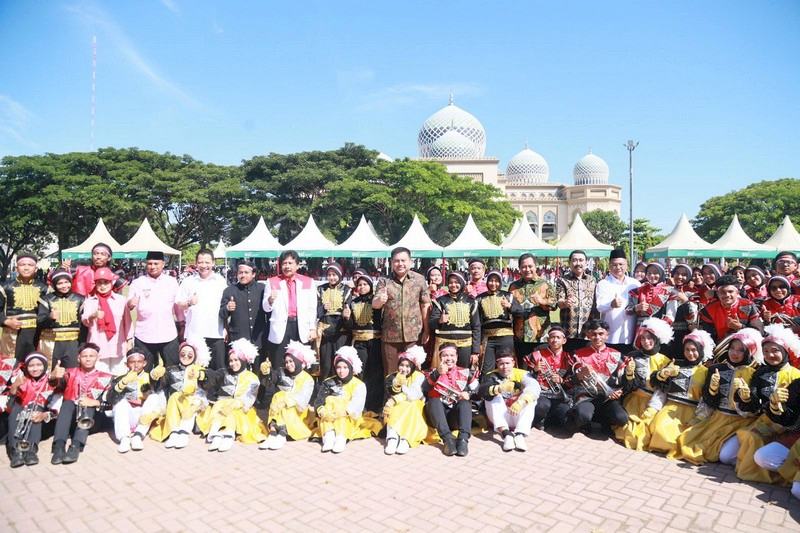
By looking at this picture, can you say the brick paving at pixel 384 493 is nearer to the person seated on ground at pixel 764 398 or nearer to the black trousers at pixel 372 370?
the person seated on ground at pixel 764 398

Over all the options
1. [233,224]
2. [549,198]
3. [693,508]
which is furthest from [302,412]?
[549,198]

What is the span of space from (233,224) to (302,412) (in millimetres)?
28217

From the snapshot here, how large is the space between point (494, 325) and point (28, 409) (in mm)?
4939

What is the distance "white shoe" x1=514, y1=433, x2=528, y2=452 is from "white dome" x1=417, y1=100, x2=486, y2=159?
2004 inches

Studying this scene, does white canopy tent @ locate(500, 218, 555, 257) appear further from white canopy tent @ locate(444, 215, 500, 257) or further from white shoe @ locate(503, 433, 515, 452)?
white shoe @ locate(503, 433, 515, 452)

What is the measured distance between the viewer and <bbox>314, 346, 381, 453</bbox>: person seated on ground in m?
5.47

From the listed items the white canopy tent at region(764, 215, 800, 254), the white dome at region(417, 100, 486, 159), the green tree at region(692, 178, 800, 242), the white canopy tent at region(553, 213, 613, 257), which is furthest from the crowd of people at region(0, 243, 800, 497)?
the white dome at region(417, 100, 486, 159)

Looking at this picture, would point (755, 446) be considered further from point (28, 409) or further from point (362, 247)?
point (362, 247)

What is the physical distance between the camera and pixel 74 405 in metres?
5.27

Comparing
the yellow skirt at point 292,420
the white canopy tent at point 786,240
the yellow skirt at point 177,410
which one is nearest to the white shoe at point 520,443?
the yellow skirt at point 292,420

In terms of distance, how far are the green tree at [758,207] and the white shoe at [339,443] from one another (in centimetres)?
3995

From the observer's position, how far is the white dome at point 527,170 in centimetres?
A: 7575

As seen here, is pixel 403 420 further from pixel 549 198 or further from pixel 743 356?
pixel 549 198

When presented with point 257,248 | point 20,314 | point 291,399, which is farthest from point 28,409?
point 257,248
